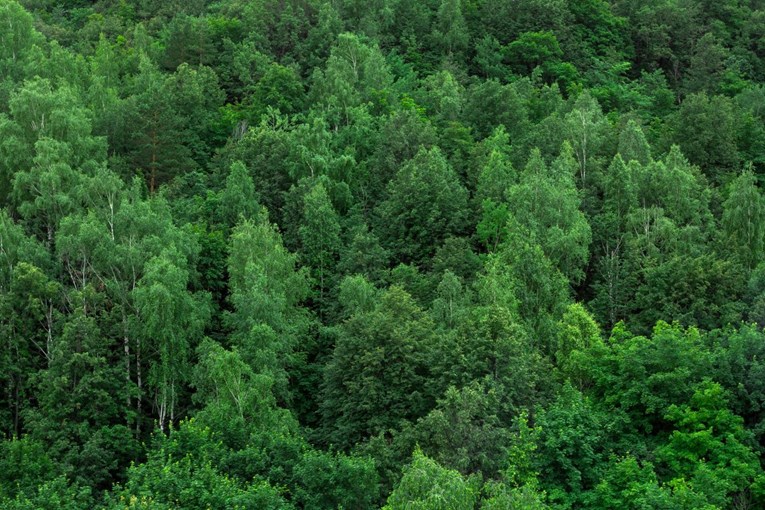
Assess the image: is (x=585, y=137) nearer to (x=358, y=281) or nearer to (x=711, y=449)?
(x=358, y=281)

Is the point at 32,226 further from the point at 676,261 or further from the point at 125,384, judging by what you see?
the point at 676,261

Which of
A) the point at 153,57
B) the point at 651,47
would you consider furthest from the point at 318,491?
the point at 651,47

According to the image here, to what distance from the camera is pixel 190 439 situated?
45625mm

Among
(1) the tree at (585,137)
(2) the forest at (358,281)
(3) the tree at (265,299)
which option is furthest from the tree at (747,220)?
(3) the tree at (265,299)

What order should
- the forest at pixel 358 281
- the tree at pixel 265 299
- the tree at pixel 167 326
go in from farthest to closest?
the tree at pixel 167 326
the tree at pixel 265 299
the forest at pixel 358 281

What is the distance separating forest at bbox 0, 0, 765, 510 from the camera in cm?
4319

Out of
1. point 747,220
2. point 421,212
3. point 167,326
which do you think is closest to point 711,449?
point 747,220

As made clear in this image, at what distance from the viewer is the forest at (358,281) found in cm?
4319

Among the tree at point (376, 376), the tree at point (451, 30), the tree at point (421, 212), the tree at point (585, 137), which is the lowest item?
the tree at point (376, 376)

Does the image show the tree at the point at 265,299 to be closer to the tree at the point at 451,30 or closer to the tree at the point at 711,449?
the tree at the point at 711,449

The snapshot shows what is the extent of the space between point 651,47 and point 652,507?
80788 mm

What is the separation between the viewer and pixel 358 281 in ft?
197

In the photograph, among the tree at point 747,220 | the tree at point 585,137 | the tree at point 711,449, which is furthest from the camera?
the tree at point 585,137

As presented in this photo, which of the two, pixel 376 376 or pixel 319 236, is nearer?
pixel 376 376
